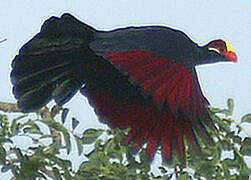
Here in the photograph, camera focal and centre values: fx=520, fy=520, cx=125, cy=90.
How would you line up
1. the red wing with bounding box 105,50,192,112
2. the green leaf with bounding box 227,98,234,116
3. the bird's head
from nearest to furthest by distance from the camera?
the red wing with bounding box 105,50,192,112
the green leaf with bounding box 227,98,234,116
the bird's head

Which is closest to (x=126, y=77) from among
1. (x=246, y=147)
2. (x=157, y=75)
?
(x=157, y=75)

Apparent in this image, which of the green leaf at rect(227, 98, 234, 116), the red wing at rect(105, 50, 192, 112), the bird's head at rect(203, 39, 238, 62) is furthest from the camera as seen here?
the bird's head at rect(203, 39, 238, 62)

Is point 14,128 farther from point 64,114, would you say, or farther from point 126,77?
point 126,77

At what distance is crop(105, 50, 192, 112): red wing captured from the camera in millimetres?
750

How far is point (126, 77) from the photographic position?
87cm

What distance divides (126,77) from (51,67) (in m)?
0.13

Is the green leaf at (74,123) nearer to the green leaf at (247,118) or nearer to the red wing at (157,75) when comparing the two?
the red wing at (157,75)

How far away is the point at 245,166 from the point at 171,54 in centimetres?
21

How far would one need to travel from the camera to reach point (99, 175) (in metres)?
0.76

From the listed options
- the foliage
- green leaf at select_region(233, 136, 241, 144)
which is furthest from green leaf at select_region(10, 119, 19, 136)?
green leaf at select_region(233, 136, 241, 144)

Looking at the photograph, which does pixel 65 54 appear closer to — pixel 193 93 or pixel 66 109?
pixel 66 109

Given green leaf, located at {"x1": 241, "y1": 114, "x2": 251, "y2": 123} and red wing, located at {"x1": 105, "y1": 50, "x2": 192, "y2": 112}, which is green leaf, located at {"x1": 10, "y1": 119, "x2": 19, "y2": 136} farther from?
green leaf, located at {"x1": 241, "y1": 114, "x2": 251, "y2": 123}

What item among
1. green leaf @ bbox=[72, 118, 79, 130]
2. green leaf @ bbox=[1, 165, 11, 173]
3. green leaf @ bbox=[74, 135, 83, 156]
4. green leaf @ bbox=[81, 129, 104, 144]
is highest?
green leaf @ bbox=[72, 118, 79, 130]

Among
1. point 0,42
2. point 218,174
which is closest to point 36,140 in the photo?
point 0,42
